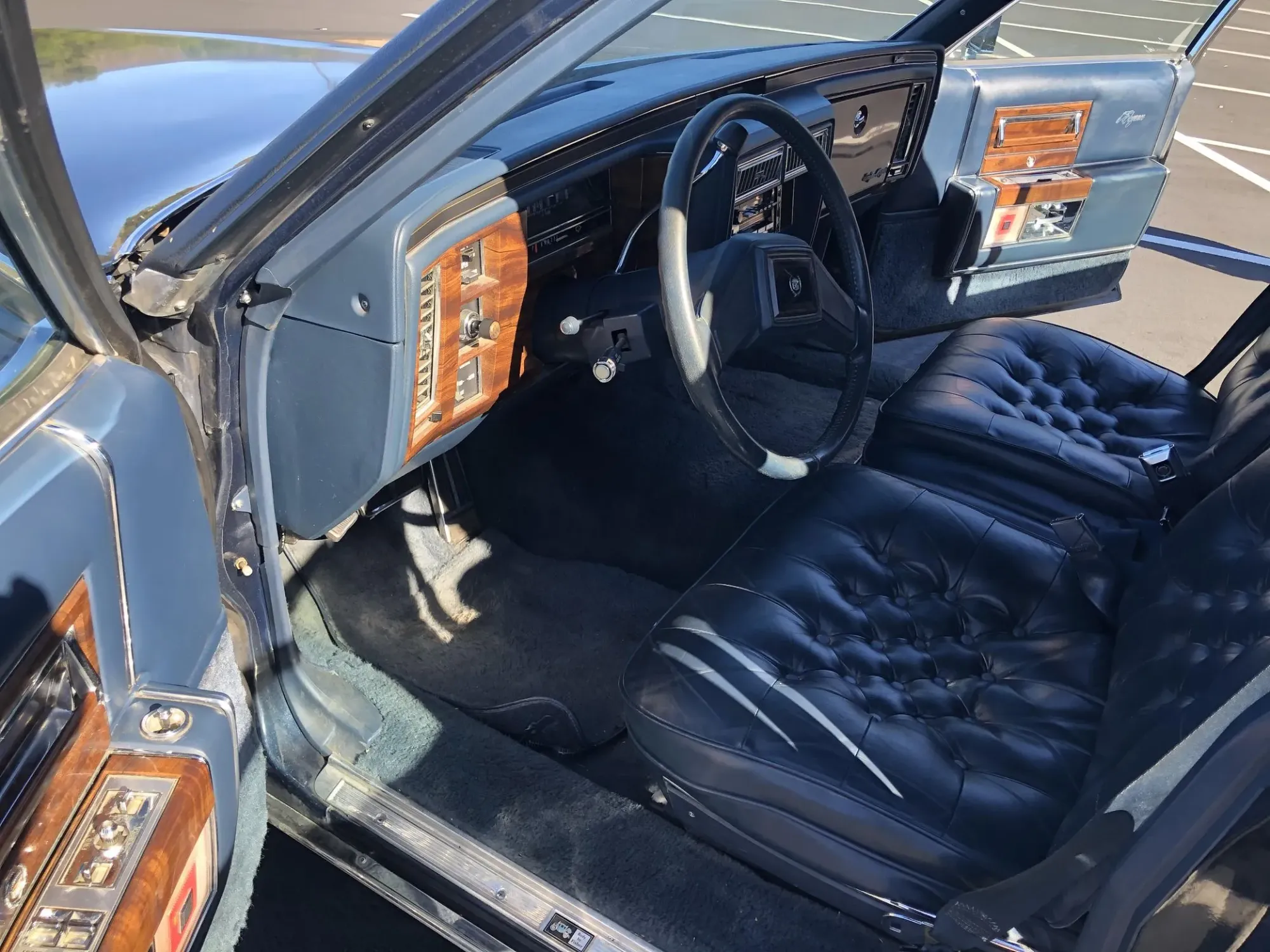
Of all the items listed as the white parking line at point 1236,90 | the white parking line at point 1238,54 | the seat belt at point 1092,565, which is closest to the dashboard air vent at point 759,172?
the seat belt at point 1092,565

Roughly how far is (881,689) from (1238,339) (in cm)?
132

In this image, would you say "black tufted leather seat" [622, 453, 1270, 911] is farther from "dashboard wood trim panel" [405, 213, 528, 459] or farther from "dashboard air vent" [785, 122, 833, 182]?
"dashboard air vent" [785, 122, 833, 182]

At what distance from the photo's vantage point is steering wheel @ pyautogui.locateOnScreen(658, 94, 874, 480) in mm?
1402

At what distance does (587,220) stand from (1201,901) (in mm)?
1241

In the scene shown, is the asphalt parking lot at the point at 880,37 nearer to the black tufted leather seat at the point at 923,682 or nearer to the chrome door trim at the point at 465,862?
the chrome door trim at the point at 465,862

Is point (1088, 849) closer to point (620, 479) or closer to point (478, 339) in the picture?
point (478, 339)

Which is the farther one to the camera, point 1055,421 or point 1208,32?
point 1208,32

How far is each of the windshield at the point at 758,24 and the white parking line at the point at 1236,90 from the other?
627 cm

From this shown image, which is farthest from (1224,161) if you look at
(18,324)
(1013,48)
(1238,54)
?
(18,324)

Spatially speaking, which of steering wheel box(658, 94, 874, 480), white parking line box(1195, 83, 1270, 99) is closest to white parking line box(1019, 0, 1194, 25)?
steering wheel box(658, 94, 874, 480)

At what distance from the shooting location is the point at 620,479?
2.23 metres

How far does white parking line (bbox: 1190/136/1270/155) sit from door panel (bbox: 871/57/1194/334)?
3722 millimetres

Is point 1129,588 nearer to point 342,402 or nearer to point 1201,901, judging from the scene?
point 1201,901

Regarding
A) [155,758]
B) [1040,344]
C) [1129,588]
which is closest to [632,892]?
[155,758]
